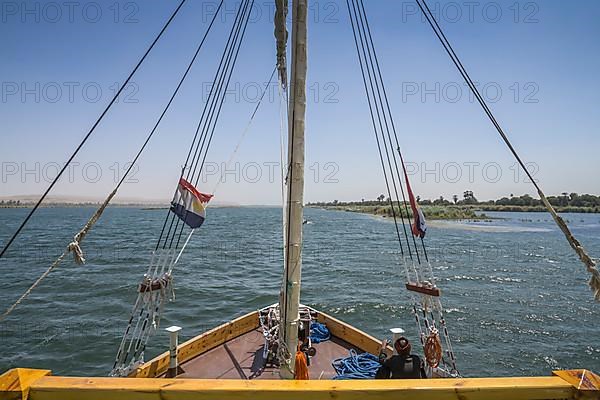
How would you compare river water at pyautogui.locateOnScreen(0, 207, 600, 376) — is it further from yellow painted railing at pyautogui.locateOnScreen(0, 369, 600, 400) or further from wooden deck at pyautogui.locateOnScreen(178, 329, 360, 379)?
yellow painted railing at pyautogui.locateOnScreen(0, 369, 600, 400)

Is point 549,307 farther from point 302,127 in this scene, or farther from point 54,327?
point 54,327

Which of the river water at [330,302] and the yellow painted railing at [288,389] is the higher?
the yellow painted railing at [288,389]

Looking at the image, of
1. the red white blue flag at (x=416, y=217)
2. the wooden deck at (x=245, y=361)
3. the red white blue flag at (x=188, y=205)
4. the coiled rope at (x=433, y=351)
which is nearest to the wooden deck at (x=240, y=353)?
the wooden deck at (x=245, y=361)

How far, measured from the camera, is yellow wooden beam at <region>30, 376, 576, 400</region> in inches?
73.5

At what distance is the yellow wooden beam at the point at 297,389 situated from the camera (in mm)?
1867

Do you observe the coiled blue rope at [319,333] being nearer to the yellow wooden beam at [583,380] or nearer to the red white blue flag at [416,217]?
the red white blue flag at [416,217]

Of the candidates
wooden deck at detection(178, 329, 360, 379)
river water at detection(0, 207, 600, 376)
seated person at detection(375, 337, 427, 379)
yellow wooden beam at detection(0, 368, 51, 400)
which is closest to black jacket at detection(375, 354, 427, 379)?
seated person at detection(375, 337, 427, 379)

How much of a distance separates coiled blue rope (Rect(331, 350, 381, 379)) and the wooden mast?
93.1 inches

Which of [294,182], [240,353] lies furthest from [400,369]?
[240,353]

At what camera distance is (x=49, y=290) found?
2273cm

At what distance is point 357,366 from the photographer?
8023 mm

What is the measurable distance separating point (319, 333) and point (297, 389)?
8787 millimetres

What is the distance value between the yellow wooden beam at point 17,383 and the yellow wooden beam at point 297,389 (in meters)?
0.04

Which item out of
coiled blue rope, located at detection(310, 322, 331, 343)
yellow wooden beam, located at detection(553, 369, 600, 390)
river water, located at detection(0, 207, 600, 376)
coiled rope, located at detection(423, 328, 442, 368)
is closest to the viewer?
yellow wooden beam, located at detection(553, 369, 600, 390)
